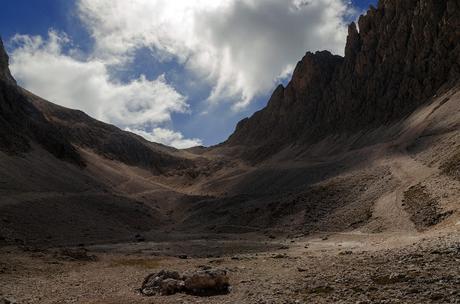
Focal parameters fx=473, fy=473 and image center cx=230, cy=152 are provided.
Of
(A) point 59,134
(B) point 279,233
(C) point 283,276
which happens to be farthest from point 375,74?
(C) point 283,276

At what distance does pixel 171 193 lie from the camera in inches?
4446

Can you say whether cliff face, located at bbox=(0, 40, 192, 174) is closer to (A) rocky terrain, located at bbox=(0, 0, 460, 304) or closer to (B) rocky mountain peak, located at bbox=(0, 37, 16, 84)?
(B) rocky mountain peak, located at bbox=(0, 37, 16, 84)

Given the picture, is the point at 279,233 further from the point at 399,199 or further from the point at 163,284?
the point at 163,284

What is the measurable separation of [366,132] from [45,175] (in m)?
63.8

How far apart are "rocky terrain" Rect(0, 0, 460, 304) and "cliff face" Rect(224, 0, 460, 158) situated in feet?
1.34

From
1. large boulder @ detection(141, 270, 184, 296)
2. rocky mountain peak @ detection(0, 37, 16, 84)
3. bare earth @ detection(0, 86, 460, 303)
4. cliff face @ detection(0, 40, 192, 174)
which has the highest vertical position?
rocky mountain peak @ detection(0, 37, 16, 84)

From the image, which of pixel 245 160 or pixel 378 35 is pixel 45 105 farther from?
pixel 378 35

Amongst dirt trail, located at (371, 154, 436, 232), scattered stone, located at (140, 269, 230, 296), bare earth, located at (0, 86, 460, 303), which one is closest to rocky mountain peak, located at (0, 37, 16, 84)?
bare earth, located at (0, 86, 460, 303)

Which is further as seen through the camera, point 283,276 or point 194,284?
point 283,276

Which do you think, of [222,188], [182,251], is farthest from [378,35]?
[182,251]

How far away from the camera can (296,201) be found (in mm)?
59000

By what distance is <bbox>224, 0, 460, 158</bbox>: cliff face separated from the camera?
91562mm

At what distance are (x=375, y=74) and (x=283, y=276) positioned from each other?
327 ft

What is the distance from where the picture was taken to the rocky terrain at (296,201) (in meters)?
21.0
